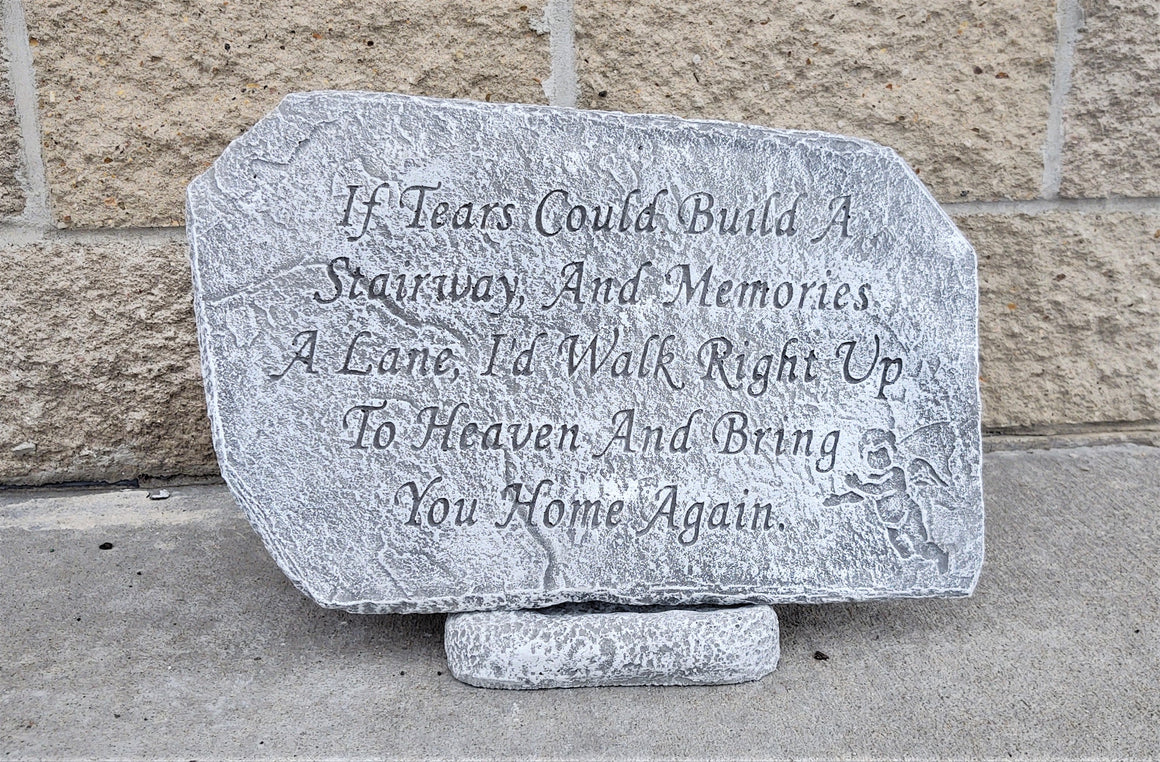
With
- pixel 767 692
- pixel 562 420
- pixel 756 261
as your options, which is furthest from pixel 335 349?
pixel 767 692

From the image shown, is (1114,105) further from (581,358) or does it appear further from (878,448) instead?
(581,358)

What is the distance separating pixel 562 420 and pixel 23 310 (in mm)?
1058

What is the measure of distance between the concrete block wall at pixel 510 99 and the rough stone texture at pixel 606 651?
83 centimetres

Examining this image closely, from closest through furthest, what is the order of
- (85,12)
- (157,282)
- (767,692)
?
(767,692) < (85,12) < (157,282)

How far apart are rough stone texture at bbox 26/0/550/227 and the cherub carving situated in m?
0.86

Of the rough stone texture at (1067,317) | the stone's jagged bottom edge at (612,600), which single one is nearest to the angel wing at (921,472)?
the stone's jagged bottom edge at (612,600)

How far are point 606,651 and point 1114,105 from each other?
141 cm

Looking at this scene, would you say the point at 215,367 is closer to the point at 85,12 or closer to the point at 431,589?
the point at 431,589

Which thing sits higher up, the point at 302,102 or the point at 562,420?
the point at 302,102

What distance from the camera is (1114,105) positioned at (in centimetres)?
181

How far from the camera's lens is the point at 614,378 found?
1.35 metres

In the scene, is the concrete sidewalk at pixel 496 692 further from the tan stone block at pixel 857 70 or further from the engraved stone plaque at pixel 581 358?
the tan stone block at pixel 857 70

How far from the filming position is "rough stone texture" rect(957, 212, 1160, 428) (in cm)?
186

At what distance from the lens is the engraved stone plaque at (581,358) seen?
1.30m
